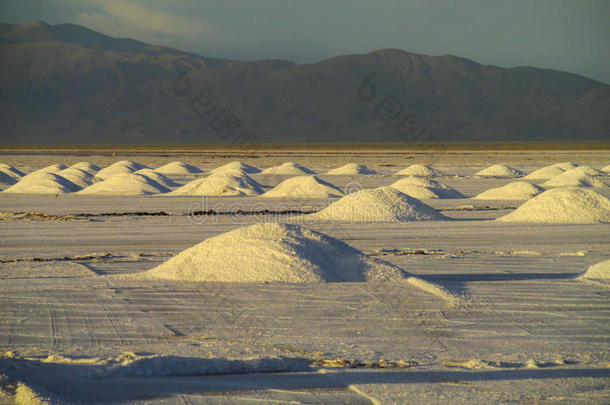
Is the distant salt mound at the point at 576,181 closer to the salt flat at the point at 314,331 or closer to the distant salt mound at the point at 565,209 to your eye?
the distant salt mound at the point at 565,209

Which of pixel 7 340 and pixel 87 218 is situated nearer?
pixel 7 340

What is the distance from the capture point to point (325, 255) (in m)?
7.83

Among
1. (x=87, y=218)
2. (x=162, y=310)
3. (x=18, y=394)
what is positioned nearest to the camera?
(x=18, y=394)

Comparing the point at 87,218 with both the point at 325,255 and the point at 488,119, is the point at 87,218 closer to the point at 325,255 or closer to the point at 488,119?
the point at 325,255

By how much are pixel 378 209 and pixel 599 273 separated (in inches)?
265

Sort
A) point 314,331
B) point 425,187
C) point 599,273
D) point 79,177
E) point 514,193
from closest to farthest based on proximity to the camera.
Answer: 1. point 314,331
2. point 599,273
3. point 514,193
4. point 425,187
5. point 79,177

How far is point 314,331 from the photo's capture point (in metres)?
5.62

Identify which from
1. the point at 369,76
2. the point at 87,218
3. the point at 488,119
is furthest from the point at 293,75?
the point at 87,218

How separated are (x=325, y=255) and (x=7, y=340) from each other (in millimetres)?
3586

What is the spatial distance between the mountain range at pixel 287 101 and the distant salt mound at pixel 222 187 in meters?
69.3

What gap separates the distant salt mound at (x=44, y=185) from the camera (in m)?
21.9

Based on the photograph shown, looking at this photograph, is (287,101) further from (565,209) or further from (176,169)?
(565,209)

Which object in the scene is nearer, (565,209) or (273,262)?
(273,262)

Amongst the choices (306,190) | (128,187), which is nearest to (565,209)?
(306,190)
